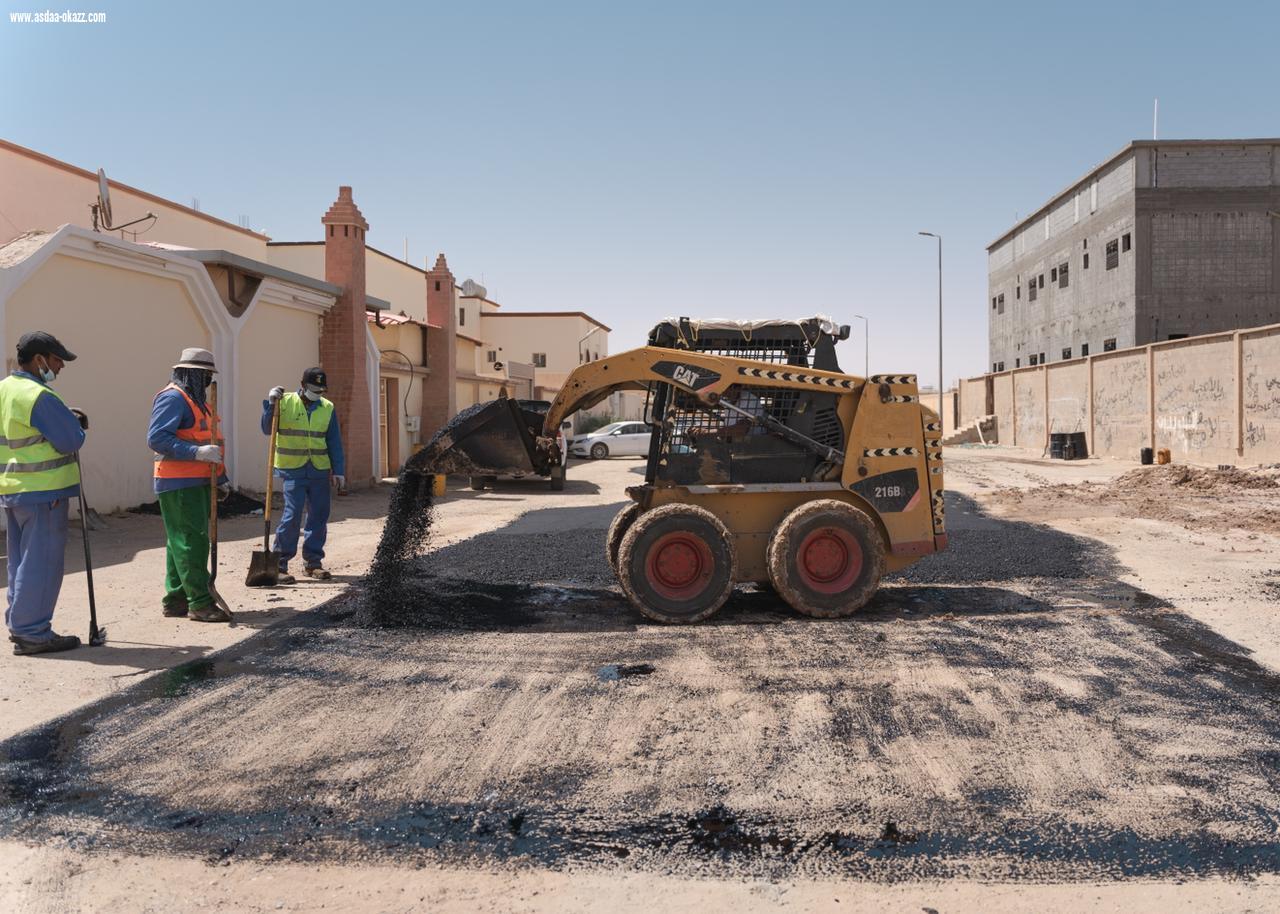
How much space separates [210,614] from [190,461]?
111cm

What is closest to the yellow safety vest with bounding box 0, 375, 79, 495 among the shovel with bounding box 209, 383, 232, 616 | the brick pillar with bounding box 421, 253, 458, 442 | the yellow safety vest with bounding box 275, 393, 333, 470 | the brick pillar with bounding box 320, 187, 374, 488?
the shovel with bounding box 209, 383, 232, 616

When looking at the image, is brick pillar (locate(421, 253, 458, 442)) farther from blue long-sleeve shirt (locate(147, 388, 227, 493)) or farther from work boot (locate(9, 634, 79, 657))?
work boot (locate(9, 634, 79, 657))

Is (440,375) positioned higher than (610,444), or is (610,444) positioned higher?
(440,375)

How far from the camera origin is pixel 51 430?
5453mm

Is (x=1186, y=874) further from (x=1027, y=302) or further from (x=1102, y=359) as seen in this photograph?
(x=1027, y=302)

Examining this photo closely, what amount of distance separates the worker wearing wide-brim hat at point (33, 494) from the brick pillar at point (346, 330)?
11682mm

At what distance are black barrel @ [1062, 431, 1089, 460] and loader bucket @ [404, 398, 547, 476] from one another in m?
22.8

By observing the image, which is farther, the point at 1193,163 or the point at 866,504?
the point at 1193,163

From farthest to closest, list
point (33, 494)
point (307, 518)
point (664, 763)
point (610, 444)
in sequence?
point (610, 444)
point (307, 518)
point (33, 494)
point (664, 763)

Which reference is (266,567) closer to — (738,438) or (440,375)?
(738,438)

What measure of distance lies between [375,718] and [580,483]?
15083 millimetres

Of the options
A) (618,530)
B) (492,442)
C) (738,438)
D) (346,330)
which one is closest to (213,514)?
(492,442)

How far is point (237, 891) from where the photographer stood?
9.44 ft

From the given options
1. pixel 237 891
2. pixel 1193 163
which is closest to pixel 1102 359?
pixel 1193 163
